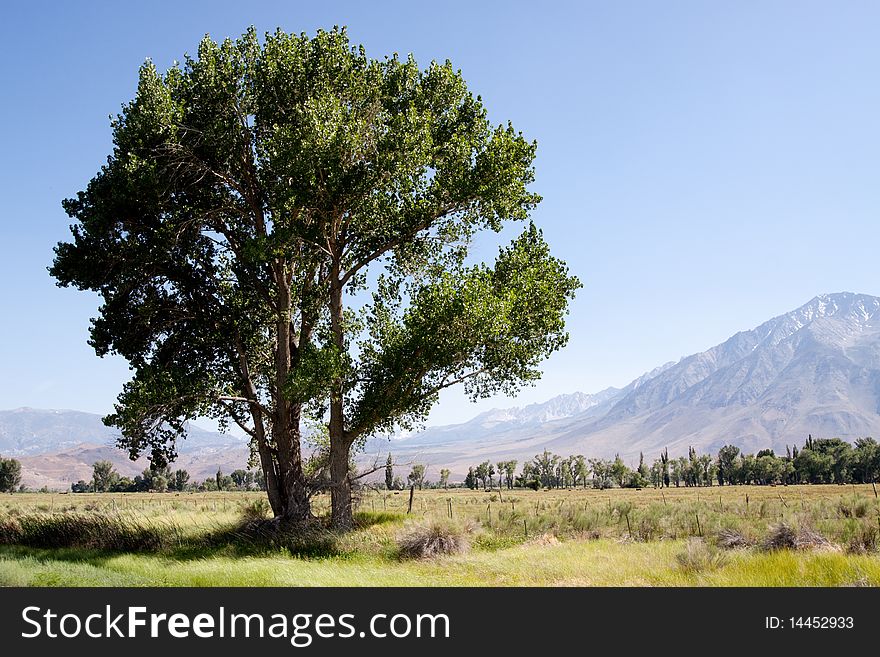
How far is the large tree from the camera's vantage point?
20.0 m

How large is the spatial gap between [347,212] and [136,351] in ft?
29.8

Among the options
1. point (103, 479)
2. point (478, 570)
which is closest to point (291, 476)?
point (478, 570)

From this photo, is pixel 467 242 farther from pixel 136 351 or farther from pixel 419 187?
pixel 136 351

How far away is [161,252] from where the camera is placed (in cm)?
2148

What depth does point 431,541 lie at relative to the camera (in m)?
19.3

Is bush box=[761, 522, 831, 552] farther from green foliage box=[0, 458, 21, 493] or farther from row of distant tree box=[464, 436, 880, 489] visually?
green foliage box=[0, 458, 21, 493]

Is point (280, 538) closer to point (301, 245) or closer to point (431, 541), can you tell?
point (431, 541)

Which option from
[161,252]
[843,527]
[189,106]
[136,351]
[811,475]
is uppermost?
[189,106]

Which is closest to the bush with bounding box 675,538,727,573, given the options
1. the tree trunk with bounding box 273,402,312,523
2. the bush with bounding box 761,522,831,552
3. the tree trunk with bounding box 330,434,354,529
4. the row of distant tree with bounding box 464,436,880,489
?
the bush with bounding box 761,522,831,552

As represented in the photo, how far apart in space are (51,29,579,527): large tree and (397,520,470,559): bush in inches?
133

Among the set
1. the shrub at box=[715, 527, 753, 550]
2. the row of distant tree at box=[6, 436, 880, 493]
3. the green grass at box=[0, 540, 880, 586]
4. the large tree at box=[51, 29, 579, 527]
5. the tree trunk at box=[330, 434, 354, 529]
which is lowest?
the row of distant tree at box=[6, 436, 880, 493]

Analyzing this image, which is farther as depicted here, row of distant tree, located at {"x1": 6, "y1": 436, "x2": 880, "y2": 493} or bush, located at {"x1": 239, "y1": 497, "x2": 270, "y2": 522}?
row of distant tree, located at {"x1": 6, "y1": 436, "x2": 880, "y2": 493}
